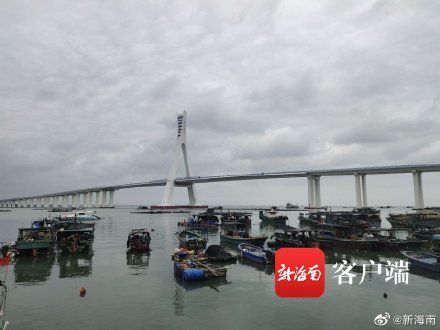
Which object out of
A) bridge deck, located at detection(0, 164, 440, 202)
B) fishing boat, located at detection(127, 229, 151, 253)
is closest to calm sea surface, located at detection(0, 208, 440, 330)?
fishing boat, located at detection(127, 229, 151, 253)

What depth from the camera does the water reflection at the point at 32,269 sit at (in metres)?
27.0

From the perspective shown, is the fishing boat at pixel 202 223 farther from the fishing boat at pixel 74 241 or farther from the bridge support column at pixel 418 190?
the bridge support column at pixel 418 190

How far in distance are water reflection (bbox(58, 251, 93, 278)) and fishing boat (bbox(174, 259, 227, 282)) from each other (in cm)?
829

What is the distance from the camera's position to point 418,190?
4658 inches

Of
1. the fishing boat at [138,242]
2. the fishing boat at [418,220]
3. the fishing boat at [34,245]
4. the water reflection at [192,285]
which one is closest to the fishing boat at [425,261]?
the water reflection at [192,285]

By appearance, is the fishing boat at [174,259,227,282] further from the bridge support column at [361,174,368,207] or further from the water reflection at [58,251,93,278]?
the bridge support column at [361,174,368,207]

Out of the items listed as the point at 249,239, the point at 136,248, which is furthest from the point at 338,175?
the point at 136,248

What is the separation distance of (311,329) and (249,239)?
27514mm

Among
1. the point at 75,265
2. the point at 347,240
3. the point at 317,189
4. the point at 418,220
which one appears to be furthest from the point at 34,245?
the point at 317,189

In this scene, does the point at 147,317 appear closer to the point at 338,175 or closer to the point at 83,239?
the point at 83,239

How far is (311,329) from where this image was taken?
52.7ft

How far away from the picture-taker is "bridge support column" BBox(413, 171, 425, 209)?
11806cm

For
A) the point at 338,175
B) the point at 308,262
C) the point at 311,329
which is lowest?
the point at 311,329

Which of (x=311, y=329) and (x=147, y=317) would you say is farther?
(x=147, y=317)
